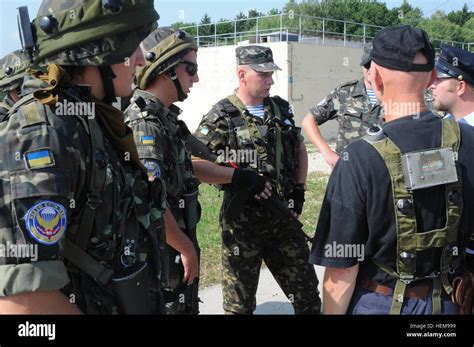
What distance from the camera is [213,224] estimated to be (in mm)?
6945

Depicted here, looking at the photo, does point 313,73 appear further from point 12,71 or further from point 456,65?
point 456,65

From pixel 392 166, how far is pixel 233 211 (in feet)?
6.47

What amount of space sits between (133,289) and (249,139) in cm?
226

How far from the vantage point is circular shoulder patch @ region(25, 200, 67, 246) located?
1.41 metres

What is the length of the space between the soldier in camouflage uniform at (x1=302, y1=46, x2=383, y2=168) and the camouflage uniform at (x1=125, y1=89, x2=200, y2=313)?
1833 mm

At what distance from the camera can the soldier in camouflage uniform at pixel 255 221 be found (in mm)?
3785

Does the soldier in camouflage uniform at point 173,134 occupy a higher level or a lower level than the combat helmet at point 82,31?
lower

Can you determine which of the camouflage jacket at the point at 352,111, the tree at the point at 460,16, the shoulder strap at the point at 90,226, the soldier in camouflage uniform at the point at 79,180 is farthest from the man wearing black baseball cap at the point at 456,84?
the tree at the point at 460,16

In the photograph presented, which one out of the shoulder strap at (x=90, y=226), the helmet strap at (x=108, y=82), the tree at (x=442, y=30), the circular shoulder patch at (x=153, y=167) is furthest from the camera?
the tree at (x=442, y=30)

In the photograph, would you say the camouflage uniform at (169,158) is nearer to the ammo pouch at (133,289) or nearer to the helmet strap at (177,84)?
the helmet strap at (177,84)

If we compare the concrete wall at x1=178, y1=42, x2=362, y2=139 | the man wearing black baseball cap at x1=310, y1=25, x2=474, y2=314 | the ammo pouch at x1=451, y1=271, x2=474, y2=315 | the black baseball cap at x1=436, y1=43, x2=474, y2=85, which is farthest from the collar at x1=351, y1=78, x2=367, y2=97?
the concrete wall at x1=178, y1=42, x2=362, y2=139

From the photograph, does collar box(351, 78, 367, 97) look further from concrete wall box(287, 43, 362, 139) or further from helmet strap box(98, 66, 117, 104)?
concrete wall box(287, 43, 362, 139)

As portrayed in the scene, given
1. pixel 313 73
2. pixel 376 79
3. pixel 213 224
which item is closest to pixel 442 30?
pixel 313 73
